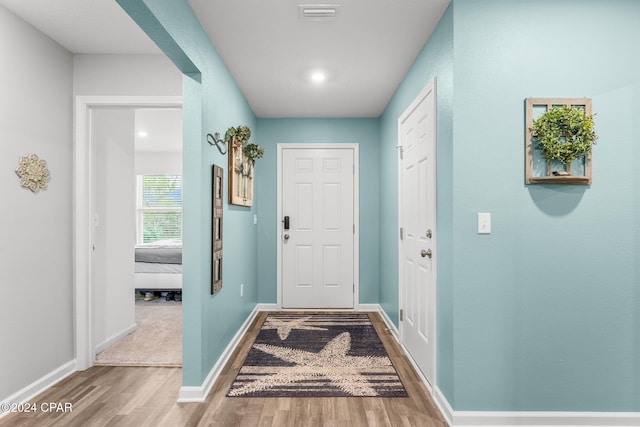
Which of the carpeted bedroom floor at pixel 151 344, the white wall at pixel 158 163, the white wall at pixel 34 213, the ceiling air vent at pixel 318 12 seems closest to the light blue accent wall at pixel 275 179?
the carpeted bedroom floor at pixel 151 344

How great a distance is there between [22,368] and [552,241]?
3.26 metres

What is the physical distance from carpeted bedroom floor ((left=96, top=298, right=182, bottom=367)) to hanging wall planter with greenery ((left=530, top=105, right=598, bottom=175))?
2900mm

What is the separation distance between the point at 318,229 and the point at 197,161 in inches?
94.0

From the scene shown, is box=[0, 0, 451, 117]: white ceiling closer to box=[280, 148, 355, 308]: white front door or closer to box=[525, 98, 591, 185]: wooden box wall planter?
box=[525, 98, 591, 185]: wooden box wall planter

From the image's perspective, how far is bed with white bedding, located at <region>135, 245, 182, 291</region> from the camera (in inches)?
194

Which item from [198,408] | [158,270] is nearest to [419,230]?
[198,408]

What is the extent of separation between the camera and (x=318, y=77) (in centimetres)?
315

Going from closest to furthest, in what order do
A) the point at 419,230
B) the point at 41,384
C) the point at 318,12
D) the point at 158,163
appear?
the point at 318,12
the point at 41,384
the point at 419,230
the point at 158,163

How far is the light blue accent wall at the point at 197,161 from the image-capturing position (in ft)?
6.14

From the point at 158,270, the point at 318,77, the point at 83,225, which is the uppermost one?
the point at 318,77

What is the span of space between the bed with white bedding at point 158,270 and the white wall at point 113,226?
4.44ft

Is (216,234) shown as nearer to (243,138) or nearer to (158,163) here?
(243,138)

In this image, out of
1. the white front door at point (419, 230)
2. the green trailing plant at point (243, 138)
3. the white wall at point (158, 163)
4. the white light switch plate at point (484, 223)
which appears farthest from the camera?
the white wall at point (158, 163)

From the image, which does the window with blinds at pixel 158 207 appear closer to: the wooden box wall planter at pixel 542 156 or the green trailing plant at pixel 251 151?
the green trailing plant at pixel 251 151
